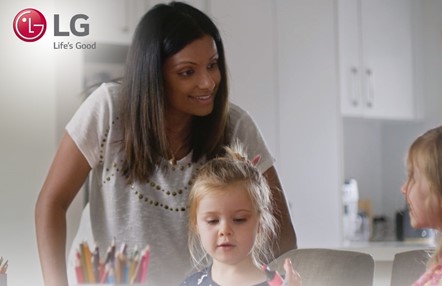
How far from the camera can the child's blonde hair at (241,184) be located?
86 centimetres

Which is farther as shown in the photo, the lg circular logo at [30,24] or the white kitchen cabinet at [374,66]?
the white kitchen cabinet at [374,66]

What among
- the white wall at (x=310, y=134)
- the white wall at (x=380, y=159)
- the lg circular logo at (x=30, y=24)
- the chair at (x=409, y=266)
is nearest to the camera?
the chair at (x=409, y=266)

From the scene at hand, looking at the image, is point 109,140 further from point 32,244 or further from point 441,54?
point 441,54

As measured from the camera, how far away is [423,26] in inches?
72.7

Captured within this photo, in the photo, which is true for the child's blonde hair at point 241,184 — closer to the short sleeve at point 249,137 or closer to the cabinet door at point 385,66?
the short sleeve at point 249,137

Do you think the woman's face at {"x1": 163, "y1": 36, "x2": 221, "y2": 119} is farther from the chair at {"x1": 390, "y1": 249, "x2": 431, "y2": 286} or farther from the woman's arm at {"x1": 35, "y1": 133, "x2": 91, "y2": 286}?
the chair at {"x1": 390, "y1": 249, "x2": 431, "y2": 286}

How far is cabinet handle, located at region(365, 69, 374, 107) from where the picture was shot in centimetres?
202

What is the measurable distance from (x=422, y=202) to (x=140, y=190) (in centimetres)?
36

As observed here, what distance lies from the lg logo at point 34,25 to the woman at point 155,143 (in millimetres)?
175

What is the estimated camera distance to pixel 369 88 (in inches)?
80.5

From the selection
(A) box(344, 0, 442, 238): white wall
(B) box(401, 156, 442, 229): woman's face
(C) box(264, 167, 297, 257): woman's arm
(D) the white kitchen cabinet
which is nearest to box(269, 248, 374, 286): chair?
(C) box(264, 167, 297, 257): woman's arm

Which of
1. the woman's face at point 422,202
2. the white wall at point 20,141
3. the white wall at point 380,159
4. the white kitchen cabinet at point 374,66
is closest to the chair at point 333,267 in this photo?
the woman's face at point 422,202

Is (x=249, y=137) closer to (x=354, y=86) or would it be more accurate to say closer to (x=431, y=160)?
(x=431, y=160)

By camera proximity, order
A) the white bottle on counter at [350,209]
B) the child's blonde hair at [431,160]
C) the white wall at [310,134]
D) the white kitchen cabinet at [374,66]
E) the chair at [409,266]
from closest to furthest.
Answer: the child's blonde hair at [431,160], the chair at [409,266], the white wall at [310,134], the white kitchen cabinet at [374,66], the white bottle on counter at [350,209]
